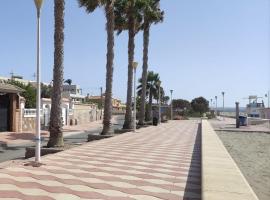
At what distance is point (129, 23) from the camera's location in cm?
3219

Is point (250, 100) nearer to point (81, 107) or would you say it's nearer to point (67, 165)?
point (81, 107)

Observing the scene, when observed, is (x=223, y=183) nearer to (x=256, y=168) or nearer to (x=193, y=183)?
(x=193, y=183)

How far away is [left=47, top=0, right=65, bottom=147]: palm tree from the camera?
664 inches

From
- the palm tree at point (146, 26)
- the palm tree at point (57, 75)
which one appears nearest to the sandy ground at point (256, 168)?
the palm tree at point (57, 75)

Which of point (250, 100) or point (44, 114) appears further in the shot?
point (250, 100)

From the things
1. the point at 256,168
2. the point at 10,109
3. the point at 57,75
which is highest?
the point at 57,75

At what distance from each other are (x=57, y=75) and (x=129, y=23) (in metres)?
16.2

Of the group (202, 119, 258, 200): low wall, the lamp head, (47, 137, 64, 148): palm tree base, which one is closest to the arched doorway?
(47, 137, 64, 148): palm tree base

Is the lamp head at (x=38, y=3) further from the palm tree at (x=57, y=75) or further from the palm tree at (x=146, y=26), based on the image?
the palm tree at (x=146, y=26)

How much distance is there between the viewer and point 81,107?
58188mm

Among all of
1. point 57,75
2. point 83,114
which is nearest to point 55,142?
point 57,75

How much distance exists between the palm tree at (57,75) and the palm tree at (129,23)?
13107mm

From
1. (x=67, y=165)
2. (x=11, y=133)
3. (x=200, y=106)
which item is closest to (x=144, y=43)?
(x=11, y=133)

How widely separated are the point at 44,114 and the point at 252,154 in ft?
82.6
